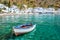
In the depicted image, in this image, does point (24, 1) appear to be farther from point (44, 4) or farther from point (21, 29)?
point (21, 29)

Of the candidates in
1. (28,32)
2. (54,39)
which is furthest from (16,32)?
(54,39)

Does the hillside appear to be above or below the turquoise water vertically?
below

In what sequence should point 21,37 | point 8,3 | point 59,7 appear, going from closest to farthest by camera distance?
point 21,37
point 8,3
point 59,7

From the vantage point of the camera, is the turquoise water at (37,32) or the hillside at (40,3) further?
the hillside at (40,3)

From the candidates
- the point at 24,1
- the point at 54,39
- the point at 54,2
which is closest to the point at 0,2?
the point at 24,1

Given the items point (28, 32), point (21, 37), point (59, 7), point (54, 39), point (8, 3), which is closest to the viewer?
point (54, 39)

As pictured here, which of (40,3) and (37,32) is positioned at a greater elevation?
(37,32)

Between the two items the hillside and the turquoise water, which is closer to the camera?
the turquoise water

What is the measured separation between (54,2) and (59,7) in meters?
7.74

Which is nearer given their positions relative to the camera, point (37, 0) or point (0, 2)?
point (0, 2)

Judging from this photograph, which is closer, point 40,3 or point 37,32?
point 37,32

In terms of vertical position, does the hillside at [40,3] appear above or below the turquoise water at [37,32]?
below

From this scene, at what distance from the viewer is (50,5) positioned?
118312 millimetres

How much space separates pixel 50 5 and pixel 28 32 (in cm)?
8314
